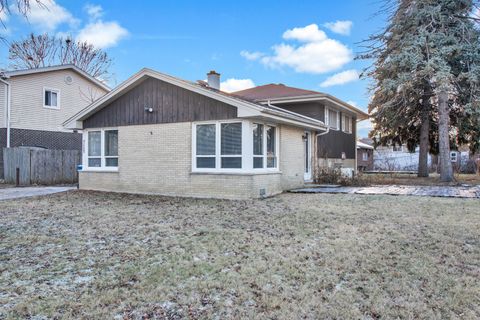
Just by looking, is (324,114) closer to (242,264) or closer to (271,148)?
(271,148)

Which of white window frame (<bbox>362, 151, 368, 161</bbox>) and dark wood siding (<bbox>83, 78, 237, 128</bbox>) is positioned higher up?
dark wood siding (<bbox>83, 78, 237, 128</bbox>)

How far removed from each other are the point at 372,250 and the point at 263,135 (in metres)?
6.41

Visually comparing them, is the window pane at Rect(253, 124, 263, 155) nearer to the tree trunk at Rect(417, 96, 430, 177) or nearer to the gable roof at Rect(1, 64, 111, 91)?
the gable roof at Rect(1, 64, 111, 91)

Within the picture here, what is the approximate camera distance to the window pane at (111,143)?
41.2 ft

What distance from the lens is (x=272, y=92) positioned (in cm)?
1788

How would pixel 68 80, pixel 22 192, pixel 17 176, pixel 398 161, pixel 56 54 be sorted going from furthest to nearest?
1. pixel 398 161
2. pixel 56 54
3. pixel 68 80
4. pixel 17 176
5. pixel 22 192

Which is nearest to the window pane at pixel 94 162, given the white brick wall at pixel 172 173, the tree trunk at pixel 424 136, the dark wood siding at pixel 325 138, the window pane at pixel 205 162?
the white brick wall at pixel 172 173

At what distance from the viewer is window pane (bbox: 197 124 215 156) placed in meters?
10.6

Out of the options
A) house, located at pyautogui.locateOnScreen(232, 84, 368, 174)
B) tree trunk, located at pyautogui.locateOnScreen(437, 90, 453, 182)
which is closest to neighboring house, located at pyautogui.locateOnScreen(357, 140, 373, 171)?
house, located at pyautogui.locateOnScreen(232, 84, 368, 174)

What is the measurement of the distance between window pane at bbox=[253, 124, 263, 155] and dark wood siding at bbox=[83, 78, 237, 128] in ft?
2.91

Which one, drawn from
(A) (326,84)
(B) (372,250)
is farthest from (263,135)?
(A) (326,84)

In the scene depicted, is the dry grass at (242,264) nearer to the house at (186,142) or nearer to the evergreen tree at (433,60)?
the house at (186,142)

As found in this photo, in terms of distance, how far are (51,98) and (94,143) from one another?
7.79m

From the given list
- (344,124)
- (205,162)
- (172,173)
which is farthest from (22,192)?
(344,124)
